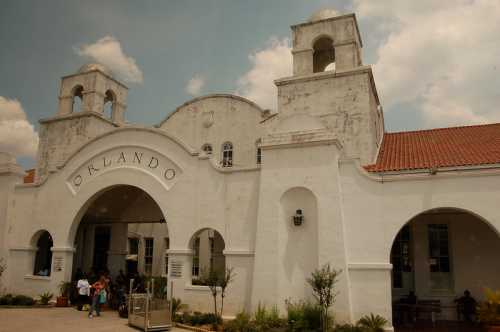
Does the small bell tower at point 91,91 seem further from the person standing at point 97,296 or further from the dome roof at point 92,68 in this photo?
the person standing at point 97,296

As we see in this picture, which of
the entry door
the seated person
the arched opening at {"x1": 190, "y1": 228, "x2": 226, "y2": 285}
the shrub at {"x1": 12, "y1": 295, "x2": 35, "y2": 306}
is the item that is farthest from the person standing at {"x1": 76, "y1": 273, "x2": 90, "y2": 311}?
the seated person

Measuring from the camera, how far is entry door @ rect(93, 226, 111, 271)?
72.6 ft

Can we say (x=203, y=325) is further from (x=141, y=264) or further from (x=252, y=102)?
(x=141, y=264)

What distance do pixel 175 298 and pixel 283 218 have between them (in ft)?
16.0

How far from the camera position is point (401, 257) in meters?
17.4

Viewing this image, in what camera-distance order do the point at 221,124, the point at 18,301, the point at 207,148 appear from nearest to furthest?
the point at 18,301, the point at 221,124, the point at 207,148

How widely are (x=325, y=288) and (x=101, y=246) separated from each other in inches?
546

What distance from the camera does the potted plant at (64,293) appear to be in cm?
1744

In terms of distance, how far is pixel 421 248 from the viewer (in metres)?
16.7

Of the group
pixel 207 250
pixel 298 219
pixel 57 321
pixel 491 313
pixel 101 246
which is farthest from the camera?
pixel 207 250

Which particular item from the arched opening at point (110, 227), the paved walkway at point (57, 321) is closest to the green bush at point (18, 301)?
the paved walkway at point (57, 321)

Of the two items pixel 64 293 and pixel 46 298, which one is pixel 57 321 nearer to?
pixel 64 293

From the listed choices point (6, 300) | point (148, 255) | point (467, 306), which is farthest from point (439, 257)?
point (6, 300)

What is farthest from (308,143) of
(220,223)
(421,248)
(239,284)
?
(421,248)
